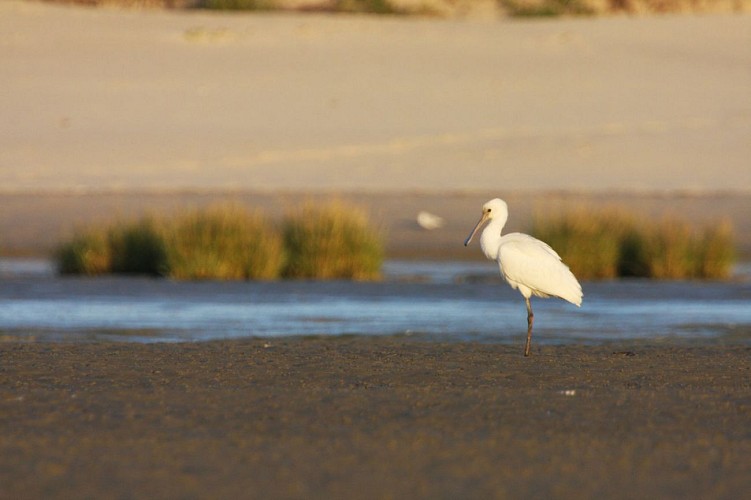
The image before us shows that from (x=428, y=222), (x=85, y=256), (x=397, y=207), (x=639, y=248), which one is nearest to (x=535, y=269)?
(x=639, y=248)

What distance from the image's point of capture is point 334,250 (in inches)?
799

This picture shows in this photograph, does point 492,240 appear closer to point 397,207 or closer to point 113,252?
point 113,252

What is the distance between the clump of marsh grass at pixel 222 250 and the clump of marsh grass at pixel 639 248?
145 inches

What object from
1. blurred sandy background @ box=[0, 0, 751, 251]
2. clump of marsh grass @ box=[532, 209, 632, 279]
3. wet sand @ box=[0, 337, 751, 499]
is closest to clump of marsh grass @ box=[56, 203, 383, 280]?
clump of marsh grass @ box=[532, 209, 632, 279]

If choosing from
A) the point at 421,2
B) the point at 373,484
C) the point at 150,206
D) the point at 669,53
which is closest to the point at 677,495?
the point at 373,484

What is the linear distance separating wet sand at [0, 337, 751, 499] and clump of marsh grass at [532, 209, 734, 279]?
27.9 ft

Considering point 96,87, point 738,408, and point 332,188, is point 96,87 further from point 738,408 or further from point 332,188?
point 738,408

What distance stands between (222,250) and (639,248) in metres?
5.36

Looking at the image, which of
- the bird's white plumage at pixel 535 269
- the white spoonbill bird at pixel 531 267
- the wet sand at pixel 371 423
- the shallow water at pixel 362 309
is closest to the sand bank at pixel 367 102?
the shallow water at pixel 362 309

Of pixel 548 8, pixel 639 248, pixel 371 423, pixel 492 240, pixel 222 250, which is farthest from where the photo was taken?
pixel 548 8

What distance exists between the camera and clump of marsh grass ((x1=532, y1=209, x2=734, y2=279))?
20422 millimetres

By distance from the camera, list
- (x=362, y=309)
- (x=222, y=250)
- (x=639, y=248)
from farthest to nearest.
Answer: (x=639, y=248) → (x=222, y=250) → (x=362, y=309)

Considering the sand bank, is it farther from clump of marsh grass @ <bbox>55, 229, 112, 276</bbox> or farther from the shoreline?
clump of marsh grass @ <bbox>55, 229, 112, 276</bbox>

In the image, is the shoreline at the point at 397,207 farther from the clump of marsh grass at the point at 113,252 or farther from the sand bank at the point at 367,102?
the sand bank at the point at 367,102
